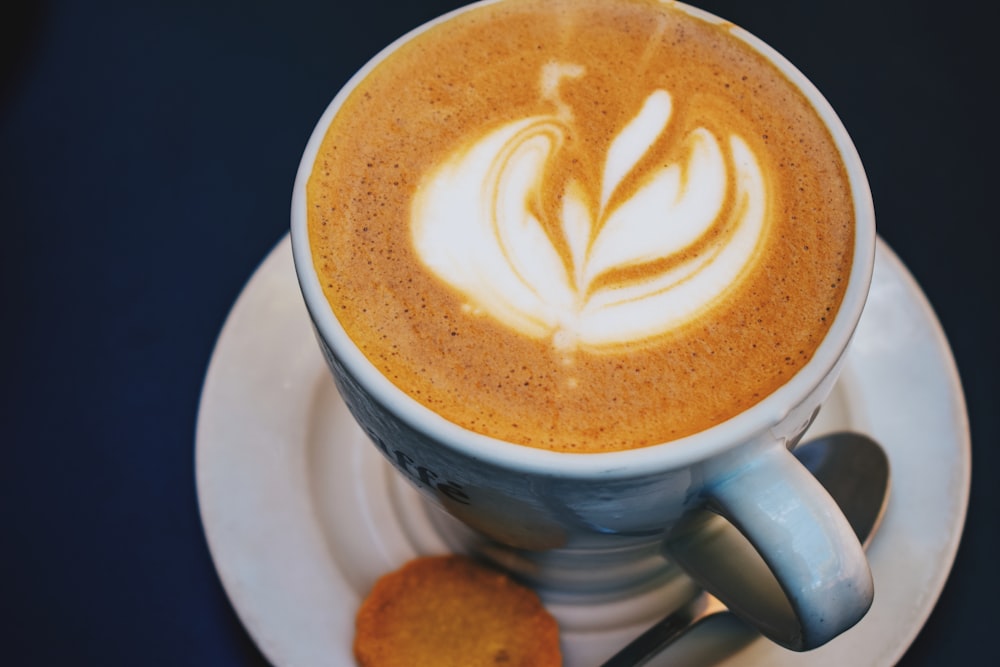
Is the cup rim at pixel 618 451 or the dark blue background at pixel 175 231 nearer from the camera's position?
the cup rim at pixel 618 451

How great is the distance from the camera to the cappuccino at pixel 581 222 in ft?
2.92

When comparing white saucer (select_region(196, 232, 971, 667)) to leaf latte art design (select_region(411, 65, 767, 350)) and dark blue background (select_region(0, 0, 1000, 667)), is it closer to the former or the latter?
dark blue background (select_region(0, 0, 1000, 667))

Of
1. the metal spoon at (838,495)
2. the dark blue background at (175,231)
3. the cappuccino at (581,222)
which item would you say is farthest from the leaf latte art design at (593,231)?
the dark blue background at (175,231)

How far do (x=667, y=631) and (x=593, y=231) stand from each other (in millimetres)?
514

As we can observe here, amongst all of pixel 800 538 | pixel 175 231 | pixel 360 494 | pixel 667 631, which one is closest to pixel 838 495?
pixel 667 631

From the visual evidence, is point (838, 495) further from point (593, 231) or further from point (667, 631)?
point (593, 231)

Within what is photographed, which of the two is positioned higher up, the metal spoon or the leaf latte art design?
the leaf latte art design

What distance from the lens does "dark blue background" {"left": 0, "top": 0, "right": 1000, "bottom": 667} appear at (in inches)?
52.1

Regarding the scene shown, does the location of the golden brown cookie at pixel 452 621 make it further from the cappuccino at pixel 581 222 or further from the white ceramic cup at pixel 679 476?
the cappuccino at pixel 581 222

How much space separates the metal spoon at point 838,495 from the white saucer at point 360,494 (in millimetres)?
20

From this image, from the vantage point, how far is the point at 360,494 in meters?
1.29

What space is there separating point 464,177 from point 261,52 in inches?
38.8

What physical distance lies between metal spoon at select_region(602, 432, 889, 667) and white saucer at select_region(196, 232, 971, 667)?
2 centimetres

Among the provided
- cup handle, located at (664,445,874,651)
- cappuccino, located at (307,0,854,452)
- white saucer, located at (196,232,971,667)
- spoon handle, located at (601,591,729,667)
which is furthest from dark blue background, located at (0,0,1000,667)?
cappuccino, located at (307,0,854,452)
